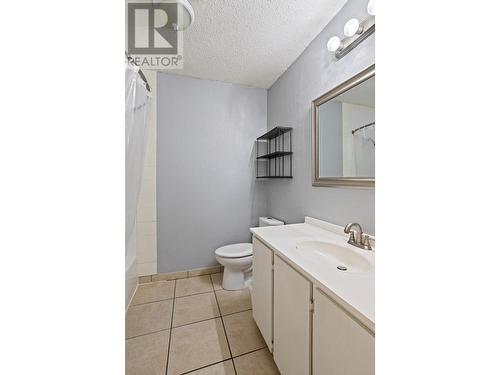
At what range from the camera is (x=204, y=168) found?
224 centimetres

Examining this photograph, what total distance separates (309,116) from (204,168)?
1.25 m

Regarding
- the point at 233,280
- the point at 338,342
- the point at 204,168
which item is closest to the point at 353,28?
the point at 338,342

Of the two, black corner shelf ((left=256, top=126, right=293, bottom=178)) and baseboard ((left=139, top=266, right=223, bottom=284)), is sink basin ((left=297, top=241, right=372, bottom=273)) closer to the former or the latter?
black corner shelf ((left=256, top=126, right=293, bottom=178))

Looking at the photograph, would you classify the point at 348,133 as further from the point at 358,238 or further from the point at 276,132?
the point at 276,132

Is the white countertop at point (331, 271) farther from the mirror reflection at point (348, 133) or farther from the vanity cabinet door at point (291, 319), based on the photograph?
the mirror reflection at point (348, 133)

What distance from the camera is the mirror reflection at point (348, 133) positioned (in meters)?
1.12

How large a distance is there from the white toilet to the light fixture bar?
148 cm

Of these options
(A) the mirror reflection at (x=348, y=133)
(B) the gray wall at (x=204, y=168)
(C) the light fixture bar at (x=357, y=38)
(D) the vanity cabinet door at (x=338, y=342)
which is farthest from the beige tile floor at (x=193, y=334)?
(C) the light fixture bar at (x=357, y=38)

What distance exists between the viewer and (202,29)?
1.50 m
